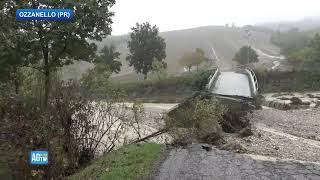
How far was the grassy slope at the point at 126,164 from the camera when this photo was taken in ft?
45.1

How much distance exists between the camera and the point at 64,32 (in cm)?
2411

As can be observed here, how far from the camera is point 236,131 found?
90.8 ft

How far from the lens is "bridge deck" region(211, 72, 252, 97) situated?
154 ft

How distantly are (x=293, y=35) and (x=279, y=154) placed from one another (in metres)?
124

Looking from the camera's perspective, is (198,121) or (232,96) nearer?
(198,121)

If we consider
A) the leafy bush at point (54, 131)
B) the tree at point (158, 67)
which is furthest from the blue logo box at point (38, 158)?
the tree at point (158, 67)

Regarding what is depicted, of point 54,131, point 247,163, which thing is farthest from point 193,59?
point 54,131

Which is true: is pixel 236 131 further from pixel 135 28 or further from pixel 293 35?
pixel 293 35

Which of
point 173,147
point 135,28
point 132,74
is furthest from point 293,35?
point 173,147

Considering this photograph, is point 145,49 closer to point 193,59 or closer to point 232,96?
point 193,59

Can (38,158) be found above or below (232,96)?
above

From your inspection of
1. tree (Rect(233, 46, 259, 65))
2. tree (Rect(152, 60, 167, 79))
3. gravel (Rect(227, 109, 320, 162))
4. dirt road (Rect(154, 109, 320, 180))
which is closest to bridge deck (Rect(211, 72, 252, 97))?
gravel (Rect(227, 109, 320, 162))

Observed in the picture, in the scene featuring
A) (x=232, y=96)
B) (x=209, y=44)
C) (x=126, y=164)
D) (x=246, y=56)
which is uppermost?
(x=209, y=44)

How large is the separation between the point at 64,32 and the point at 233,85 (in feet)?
102
